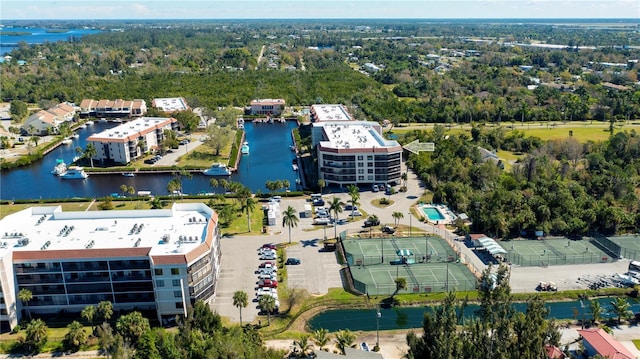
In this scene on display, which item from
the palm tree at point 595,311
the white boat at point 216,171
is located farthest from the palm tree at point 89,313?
the white boat at point 216,171

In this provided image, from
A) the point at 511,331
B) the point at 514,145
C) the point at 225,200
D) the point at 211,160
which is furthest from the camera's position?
the point at 514,145

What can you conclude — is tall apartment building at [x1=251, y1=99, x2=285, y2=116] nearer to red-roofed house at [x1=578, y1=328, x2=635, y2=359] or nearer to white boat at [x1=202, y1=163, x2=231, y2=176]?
white boat at [x1=202, y1=163, x2=231, y2=176]

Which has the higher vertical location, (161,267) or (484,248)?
(161,267)

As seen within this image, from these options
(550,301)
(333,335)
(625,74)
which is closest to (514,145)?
(550,301)

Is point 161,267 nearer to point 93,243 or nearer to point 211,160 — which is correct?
point 93,243

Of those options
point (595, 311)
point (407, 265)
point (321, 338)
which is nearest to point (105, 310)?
Answer: point (321, 338)
